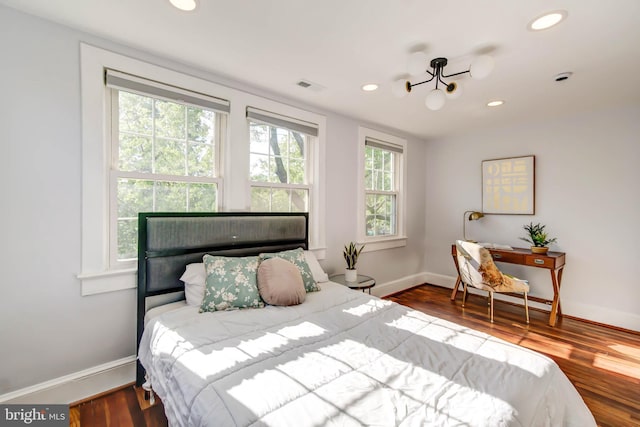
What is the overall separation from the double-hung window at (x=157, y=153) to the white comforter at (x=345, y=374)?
81 centimetres

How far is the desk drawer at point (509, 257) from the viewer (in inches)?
135

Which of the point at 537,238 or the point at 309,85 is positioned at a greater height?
the point at 309,85

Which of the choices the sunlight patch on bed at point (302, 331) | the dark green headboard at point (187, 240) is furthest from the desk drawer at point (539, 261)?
the sunlight patch on bed at point (302, 331)

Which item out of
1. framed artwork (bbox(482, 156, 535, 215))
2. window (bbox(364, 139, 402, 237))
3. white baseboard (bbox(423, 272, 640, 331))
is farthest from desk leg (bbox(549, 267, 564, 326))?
window (bbox(364, 139, 402, 237))

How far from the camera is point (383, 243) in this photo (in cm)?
406

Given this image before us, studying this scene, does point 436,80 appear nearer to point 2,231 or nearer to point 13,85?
point 13,85

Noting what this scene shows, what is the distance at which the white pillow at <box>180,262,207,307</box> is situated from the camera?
6.81ft

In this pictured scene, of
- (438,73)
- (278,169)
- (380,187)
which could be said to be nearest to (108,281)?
(278,169)

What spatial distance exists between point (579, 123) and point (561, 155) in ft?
1.28

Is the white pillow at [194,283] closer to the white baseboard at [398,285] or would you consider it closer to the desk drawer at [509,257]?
the white baseboard at [398,285]

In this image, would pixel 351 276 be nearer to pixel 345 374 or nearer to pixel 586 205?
pixel 345 374

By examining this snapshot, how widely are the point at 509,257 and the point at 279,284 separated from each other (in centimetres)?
295

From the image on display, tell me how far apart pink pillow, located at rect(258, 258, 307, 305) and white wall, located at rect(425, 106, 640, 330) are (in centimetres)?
330

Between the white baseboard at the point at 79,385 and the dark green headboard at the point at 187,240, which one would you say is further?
the dark green headboard at the point at 187,240
